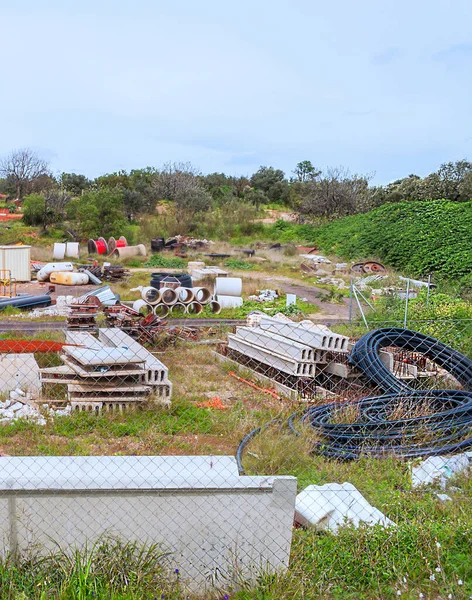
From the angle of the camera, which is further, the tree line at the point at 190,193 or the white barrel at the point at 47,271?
the tree line at the point at 190,193

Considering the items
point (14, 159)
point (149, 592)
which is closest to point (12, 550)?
point (149, 592)

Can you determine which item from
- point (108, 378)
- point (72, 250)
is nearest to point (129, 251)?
point (72, 250)

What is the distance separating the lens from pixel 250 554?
4039 mm

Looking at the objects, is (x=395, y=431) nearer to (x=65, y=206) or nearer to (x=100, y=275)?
(x=100, y=275)

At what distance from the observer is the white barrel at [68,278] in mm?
22188

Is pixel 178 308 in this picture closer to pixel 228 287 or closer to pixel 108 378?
pixel 228 287

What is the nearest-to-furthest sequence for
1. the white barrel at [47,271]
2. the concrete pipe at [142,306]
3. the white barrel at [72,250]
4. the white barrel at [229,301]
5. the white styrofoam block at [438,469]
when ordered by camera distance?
the white styrofoam block at [438,469]
the concrete pipe at [142,306]
the white barrel at [229,301]
the white barrel at [47,271]
the white barrel at [72,250]

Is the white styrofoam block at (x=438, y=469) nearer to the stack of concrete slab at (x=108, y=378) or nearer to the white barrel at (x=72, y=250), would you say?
the stack of concrete slab at (x=108, y=378)

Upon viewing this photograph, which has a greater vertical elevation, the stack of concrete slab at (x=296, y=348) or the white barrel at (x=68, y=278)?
the stack of concrete slab at (x=296, y=348)

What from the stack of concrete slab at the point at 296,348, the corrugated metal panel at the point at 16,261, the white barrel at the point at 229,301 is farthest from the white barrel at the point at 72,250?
the stack of concrete slab at the point at 296,348

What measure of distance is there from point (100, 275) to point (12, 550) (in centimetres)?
2071

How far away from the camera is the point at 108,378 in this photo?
26.8ft

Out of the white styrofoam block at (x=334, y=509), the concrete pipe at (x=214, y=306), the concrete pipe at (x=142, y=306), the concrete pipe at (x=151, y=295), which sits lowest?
the concrete pipe at (x=214, y=306)

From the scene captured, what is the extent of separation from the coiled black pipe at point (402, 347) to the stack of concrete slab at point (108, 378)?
2952 millimetres
